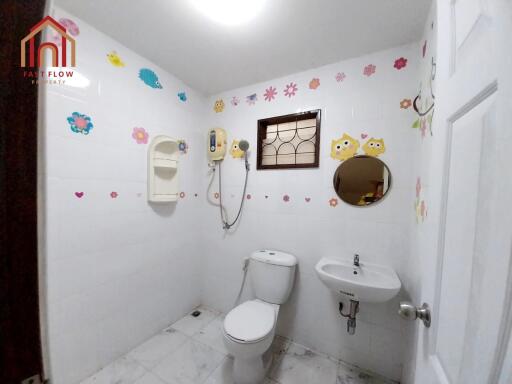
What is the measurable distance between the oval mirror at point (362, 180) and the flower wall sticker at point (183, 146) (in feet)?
4.32

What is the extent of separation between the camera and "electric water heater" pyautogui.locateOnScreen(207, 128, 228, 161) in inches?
72.8

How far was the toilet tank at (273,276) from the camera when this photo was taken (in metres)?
1.49

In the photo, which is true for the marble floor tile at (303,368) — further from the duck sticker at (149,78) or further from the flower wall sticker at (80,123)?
the duck sticker at (149,78)

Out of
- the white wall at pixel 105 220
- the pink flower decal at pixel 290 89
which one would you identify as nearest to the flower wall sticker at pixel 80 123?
the white wall at pixel 105 220

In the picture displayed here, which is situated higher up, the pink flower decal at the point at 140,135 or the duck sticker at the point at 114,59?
the duck sticker at the point at 114,59

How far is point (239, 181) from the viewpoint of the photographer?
6.02 feet

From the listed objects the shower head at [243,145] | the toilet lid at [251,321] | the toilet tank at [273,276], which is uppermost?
the shower head at [243,145]

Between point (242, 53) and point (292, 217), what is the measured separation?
1.28m

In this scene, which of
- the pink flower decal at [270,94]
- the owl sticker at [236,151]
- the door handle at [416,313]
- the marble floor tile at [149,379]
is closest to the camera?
the door handle at [416,313]

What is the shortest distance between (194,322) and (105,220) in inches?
47.8

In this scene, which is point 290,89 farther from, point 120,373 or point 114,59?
point 120,373

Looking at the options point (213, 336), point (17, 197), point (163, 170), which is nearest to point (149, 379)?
point (213, 336)

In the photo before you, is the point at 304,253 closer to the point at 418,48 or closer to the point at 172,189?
the point at 172,189

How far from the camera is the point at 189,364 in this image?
4.57 feet
